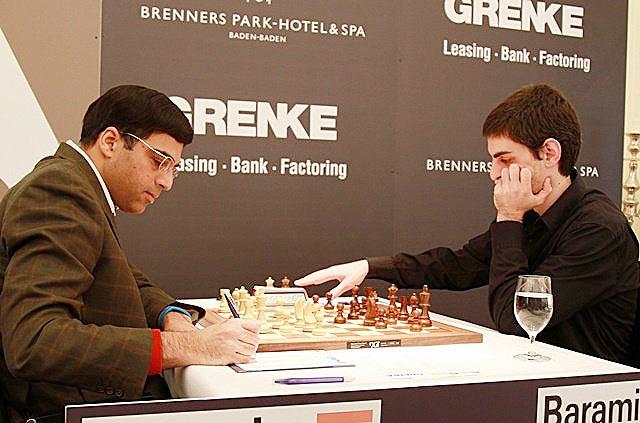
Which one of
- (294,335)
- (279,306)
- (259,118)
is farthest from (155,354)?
(259,118)

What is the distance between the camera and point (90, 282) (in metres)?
1.80

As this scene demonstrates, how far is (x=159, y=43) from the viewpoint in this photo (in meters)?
3.66

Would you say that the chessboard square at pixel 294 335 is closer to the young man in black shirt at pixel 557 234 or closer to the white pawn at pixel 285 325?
the white pawn at pixel 285 325

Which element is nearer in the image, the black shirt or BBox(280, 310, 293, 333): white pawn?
BBox(280, 310, 293, 333): white pawn

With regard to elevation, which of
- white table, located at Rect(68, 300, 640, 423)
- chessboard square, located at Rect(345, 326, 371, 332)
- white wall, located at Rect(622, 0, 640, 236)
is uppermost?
white wall, located at Rect(622, 0, 640, 236)

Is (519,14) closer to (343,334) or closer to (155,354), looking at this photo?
(343,334)

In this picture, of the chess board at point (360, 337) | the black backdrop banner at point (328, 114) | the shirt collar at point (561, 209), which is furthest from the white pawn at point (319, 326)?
the black backdrop banner at point (328, 114)

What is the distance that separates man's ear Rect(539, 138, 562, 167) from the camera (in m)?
2.56

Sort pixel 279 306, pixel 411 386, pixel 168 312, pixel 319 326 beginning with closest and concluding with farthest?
pixel 411 386, pixel 319 326, pixel 168 312, pixel 279 306

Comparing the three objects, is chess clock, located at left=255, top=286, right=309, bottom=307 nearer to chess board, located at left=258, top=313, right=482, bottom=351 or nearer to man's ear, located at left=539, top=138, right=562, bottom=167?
chess board, located at left=258, top=313, right=482, bottom=351

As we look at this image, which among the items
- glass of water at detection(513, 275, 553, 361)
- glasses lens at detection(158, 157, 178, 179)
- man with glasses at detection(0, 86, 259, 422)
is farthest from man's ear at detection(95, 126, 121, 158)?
glass of water at detection(513, 275, 553, 361)

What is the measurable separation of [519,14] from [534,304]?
2876 mm

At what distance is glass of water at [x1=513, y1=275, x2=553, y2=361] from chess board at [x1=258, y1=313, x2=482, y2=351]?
23cm

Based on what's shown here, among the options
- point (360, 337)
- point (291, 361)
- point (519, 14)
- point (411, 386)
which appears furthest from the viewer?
point (519, 14)
